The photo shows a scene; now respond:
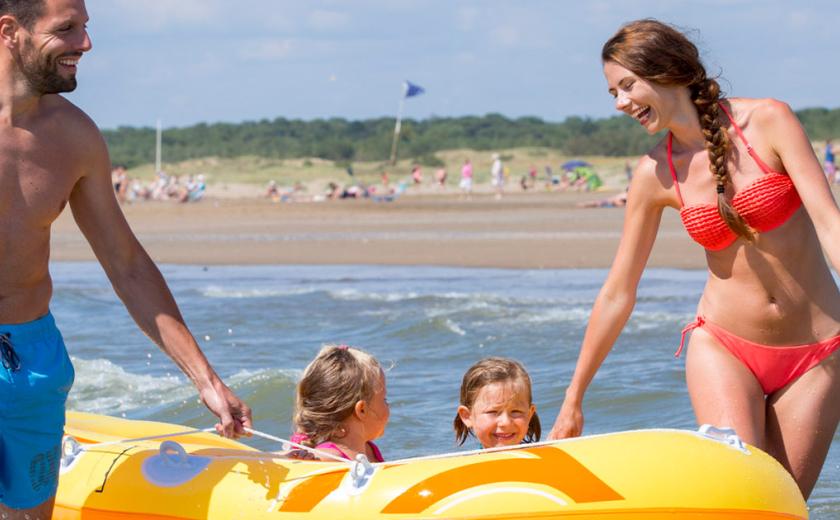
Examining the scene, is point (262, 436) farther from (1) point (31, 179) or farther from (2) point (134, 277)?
(1) point (31, 179)

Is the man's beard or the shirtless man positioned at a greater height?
the man's beard

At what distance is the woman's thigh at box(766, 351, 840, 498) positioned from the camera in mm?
3787

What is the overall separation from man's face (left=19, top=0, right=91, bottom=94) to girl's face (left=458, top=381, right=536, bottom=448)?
1.72m

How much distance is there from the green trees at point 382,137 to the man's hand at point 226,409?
39883 mm

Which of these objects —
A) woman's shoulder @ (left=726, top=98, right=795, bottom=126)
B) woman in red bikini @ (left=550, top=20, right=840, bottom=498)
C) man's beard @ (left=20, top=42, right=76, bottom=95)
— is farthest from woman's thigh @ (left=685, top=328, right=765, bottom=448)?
man's beard @ (left=20, top=42, right=76, bottom=95)

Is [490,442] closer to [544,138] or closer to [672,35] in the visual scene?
[672,35]

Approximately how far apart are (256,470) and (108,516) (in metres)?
0.48

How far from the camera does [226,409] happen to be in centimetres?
346

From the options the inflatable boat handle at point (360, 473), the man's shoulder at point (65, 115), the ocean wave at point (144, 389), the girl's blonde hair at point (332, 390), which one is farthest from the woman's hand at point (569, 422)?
the ocean wave at point (144, 389)

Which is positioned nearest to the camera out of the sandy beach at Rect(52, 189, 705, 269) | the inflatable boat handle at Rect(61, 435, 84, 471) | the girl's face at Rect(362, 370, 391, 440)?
the girl's face at Rect(362, 370, 391, 440)

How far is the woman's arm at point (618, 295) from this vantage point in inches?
156

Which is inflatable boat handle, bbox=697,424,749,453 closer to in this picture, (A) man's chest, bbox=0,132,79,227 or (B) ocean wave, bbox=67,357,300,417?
(A) man's chest, bbox=0,132,79,227

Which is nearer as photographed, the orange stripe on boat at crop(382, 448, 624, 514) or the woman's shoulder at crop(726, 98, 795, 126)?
the orange stripe on boat at crop(382, 448, 624, 514)

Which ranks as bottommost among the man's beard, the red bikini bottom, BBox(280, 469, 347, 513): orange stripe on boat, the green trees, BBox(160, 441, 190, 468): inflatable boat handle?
the green trees
